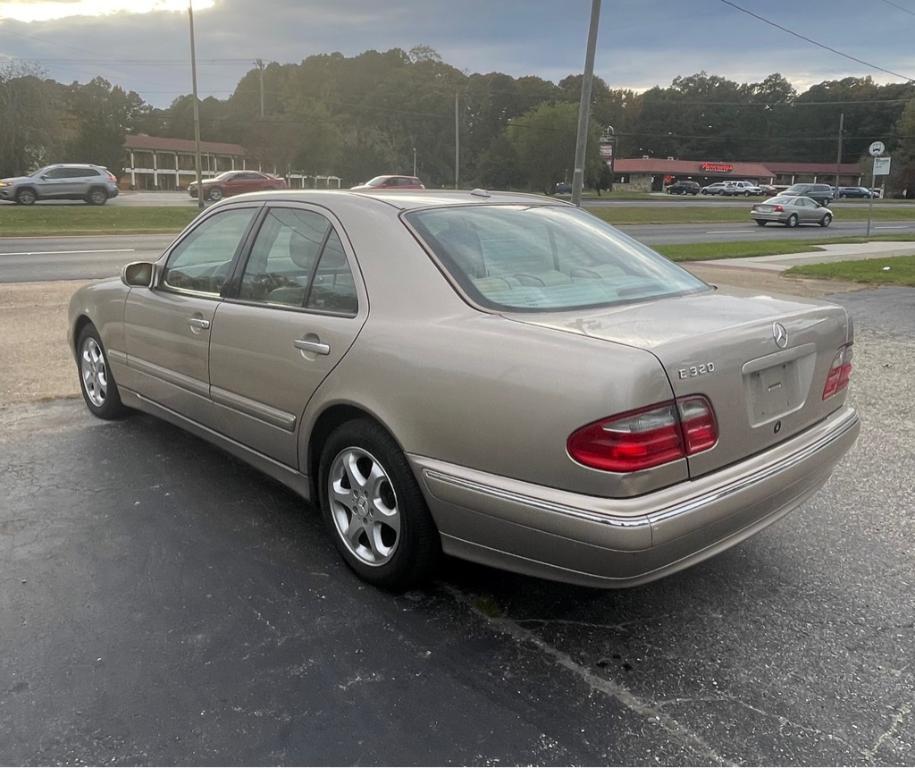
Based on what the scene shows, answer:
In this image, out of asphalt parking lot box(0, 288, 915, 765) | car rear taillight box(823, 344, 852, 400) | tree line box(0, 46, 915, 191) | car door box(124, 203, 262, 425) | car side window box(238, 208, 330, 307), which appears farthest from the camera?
tree line box(0, 46, 915, 191)

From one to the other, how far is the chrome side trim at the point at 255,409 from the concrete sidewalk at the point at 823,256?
1358cm

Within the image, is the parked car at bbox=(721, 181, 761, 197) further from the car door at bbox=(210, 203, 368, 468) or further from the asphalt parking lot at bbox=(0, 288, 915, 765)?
Result: the asphalt parking lot at bbox=(0, 288, 915, 765)

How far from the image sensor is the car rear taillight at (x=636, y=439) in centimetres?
262

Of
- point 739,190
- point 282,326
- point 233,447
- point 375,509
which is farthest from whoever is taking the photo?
point 739,190

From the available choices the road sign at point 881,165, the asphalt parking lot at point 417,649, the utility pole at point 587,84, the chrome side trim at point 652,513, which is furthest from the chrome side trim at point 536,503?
the road sign at point 881,165

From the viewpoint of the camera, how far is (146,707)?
2.63 metres

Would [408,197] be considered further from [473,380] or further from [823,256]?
[823,256]

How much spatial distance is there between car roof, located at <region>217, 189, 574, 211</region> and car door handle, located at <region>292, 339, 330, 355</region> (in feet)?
2.28

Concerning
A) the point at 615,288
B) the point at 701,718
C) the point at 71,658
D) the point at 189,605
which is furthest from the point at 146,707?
the point at 615,288

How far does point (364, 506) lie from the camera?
132 inches

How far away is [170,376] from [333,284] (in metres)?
1.46

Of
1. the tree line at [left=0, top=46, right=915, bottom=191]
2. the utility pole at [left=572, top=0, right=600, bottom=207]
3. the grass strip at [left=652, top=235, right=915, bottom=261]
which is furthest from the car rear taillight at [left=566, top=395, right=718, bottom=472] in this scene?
the tree line at [left=0, top=46, right=915, bottom=191]

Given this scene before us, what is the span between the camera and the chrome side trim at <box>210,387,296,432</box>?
3652mm

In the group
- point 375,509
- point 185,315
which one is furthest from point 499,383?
point 185,315
